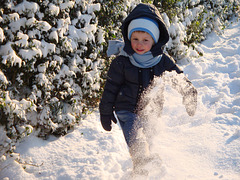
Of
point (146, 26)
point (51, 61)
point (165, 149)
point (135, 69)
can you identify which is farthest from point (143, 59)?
point (165, 149)

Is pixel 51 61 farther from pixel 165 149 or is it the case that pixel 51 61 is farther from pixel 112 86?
pixel 165 149

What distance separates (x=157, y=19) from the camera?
2.26 metres

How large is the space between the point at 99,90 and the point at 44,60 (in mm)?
1133

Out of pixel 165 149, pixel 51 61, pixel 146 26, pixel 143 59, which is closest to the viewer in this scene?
pixel 146 26

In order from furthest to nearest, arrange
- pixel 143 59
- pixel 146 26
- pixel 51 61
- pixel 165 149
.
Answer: pixel 165 149 < pixel 51 61 < pixel 143 59 < pixel 146 26

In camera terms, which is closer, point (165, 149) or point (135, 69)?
point (135, 69)

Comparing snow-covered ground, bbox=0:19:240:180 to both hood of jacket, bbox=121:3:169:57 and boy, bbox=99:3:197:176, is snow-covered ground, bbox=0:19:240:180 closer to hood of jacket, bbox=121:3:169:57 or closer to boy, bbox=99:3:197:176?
boy, bbox=99:3:197:176

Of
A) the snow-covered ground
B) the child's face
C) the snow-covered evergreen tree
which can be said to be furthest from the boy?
the snow-covered evergreen tree

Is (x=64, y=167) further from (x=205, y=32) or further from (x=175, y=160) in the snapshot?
(x=205, y=32)

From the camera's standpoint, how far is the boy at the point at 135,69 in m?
2.26

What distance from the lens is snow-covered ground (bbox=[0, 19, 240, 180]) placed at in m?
2.57

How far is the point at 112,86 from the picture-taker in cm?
242

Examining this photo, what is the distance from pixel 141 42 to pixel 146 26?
149 mm

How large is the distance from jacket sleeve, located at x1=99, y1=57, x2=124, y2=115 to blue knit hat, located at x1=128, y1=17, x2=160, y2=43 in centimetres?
34
